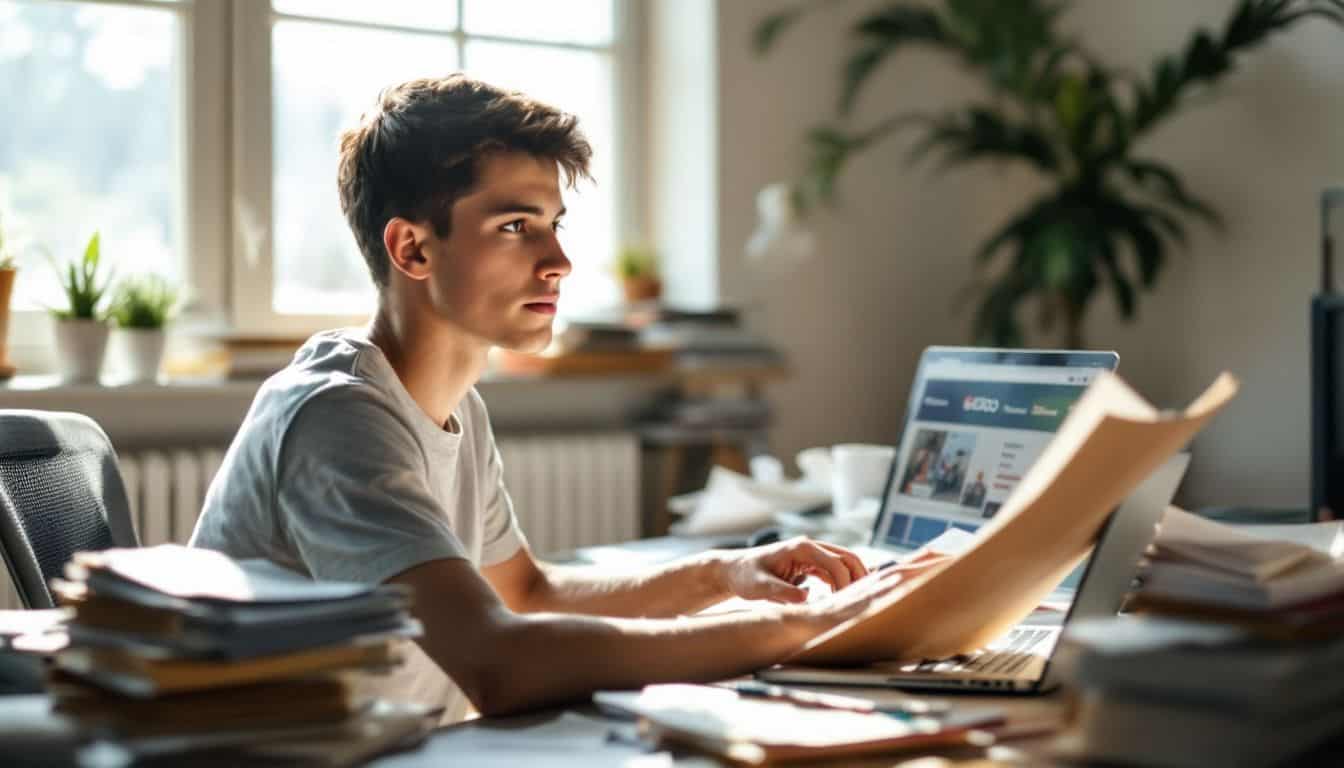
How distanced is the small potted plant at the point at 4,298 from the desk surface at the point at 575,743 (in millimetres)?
2227

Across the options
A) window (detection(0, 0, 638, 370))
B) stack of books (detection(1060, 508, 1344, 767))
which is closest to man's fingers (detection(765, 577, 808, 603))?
stack of books (detection(1060, 508, 1344, 767))

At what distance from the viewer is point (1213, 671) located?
687 mm

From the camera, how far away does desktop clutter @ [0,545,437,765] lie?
2.68 ft

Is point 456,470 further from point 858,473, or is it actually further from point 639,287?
point 639,287

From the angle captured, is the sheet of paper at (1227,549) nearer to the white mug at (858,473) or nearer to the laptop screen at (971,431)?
the laptop screen at (971,431)

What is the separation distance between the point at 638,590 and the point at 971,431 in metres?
0.45

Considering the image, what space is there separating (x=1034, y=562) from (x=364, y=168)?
88 cm

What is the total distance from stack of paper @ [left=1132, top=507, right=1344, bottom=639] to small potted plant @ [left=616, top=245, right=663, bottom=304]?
9.73 feet

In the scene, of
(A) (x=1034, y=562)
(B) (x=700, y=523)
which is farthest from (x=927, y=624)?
(B) (x=700, y=523)

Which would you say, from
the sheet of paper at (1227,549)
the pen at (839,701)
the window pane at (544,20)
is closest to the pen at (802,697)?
the pen at (839,701)

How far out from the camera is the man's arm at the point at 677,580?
4.57 feet

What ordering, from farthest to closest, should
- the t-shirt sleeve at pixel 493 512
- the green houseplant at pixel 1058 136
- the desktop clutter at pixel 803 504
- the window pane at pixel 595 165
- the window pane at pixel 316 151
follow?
the window pane at pixel 595 165 → the green houseplant at pixel 1058 136 → the window pane at pixel 316 151 → the desktop clutter at pixel 803 504 → the t-shirt sleeve at pixel 493 512

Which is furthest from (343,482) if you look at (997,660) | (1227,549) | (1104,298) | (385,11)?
(1104,298)

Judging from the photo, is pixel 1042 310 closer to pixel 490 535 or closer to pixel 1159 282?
pixel 1159 282
